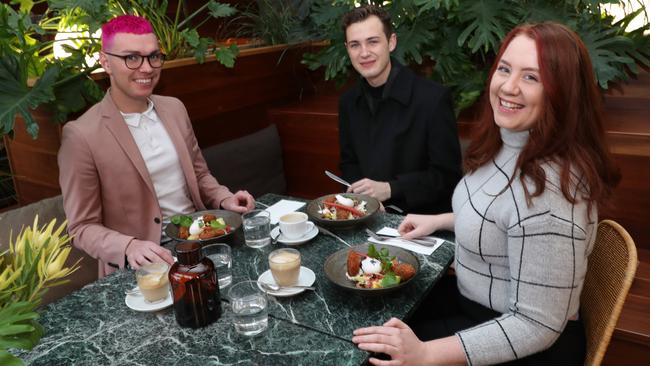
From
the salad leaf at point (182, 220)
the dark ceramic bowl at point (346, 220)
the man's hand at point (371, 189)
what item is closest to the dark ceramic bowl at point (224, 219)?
the salad leaf at point (182, 220)

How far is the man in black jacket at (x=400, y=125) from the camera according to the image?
2375 millimetres

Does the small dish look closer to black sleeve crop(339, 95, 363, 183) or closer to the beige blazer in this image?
the beige blazer

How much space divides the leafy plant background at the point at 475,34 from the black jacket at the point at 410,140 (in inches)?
22.8

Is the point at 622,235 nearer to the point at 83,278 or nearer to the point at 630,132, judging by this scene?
the point at 630,132

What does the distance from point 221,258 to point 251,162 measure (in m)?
1.80

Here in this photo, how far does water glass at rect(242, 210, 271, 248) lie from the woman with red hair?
61 centimetres

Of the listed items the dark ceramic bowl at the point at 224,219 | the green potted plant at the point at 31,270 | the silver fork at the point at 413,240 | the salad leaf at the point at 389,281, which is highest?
the green potted plant at the point at 31,270

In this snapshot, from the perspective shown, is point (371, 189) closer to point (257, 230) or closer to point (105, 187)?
point (257, 230)

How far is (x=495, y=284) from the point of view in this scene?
1.36 meters

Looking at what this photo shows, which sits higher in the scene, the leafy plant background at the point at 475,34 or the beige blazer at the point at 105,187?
the leafy plant background at the point at 475,34

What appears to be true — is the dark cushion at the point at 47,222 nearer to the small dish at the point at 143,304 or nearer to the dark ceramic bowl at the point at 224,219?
the dark ceramic bowl at the point at 224,219

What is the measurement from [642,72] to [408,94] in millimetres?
1647

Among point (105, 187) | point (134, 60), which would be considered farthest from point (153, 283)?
point (134, 60)

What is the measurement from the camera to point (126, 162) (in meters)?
2.00
